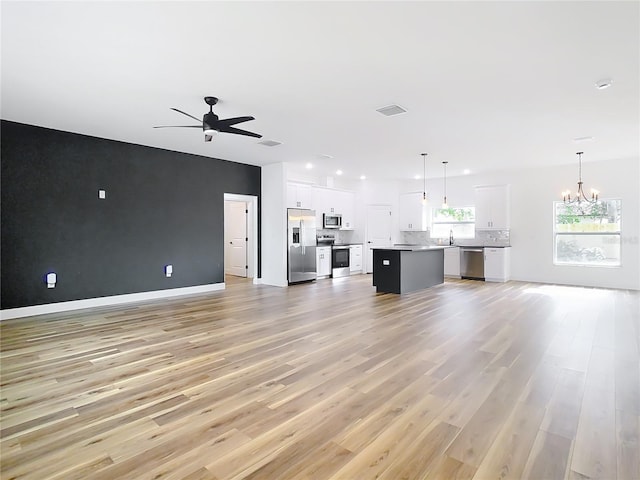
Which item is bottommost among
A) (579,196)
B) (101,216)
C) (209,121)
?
(101,216)

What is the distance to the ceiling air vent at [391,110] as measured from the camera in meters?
4.27

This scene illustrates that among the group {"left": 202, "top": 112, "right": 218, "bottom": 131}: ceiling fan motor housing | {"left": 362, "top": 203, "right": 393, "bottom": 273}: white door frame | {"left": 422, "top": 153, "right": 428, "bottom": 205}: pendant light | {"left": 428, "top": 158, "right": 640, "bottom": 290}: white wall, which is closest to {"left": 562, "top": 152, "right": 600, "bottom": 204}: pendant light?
{"left": 428, "top": 158, "right": 640, "bottom": 290}: white wall

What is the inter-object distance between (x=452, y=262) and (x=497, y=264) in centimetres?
116

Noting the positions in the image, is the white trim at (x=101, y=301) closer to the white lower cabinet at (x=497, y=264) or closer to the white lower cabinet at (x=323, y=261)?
the white lower cabinet at (x=323, y=261)

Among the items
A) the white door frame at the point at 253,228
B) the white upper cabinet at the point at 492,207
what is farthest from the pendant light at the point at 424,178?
the white door frame at the point at 253,228

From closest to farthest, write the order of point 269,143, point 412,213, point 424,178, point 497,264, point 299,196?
point 269,143, point 497,264, point 299,196, point 424,178, point 412,213

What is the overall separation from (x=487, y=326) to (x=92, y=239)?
6201mm

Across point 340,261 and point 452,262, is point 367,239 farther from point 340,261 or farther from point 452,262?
point 452,262

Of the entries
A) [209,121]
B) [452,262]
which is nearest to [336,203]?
[452,262]

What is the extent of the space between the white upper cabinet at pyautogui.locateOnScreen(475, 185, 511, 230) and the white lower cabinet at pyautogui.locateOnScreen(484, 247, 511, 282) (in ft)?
2.18

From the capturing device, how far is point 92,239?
5754 millimetres

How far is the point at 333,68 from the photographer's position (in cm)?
330

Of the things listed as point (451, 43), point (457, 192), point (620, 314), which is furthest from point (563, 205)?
point (451, 43)

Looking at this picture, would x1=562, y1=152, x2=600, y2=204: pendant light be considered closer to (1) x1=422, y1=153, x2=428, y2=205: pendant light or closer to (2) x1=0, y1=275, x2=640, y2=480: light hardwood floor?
(1) x1=422, y1=153, x2=428, y2=205: pendant light
